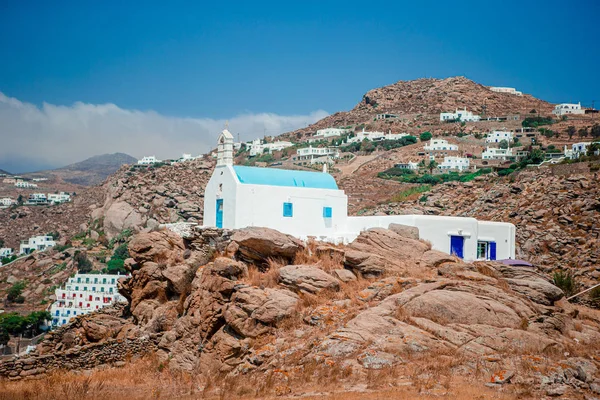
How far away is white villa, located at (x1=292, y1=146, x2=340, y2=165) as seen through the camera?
3984 inches

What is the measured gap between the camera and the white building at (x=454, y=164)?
85.4m

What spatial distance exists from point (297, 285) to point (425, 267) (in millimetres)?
5044

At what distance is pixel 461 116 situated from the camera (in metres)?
123

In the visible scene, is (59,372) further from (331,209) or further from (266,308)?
(331,209)

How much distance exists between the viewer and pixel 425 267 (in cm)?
2025

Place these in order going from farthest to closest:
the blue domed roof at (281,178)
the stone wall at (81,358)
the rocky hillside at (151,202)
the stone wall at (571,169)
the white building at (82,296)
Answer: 1. the rocky hillside at (151,202)
2. the white building at (82,296)
3. the stone wall at (571,169)
4. the blue domed roof at (281,178)
5. the stone wall at (81,358)

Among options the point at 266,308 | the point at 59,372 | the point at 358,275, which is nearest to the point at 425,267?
the point at 358,275

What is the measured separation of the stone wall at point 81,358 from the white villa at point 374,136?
95.1 m

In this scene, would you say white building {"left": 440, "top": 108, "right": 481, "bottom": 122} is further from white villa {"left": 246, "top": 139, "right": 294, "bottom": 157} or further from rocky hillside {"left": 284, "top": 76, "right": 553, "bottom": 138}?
white villa {"left": 246, "top": 139, "right": 294, "bottom": 157}

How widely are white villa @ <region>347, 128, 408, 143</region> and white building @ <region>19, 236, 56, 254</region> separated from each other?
60378 mm

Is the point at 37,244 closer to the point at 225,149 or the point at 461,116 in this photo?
the point at 225,149

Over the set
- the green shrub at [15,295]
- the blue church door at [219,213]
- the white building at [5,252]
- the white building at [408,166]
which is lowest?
the green shrub at [15,295]

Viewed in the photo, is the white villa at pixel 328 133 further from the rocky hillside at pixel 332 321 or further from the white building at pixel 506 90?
the rocky hillside at pixel 332 321

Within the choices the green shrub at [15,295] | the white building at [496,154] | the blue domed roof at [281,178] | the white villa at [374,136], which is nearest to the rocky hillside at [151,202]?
the green shrub at [15,295]
